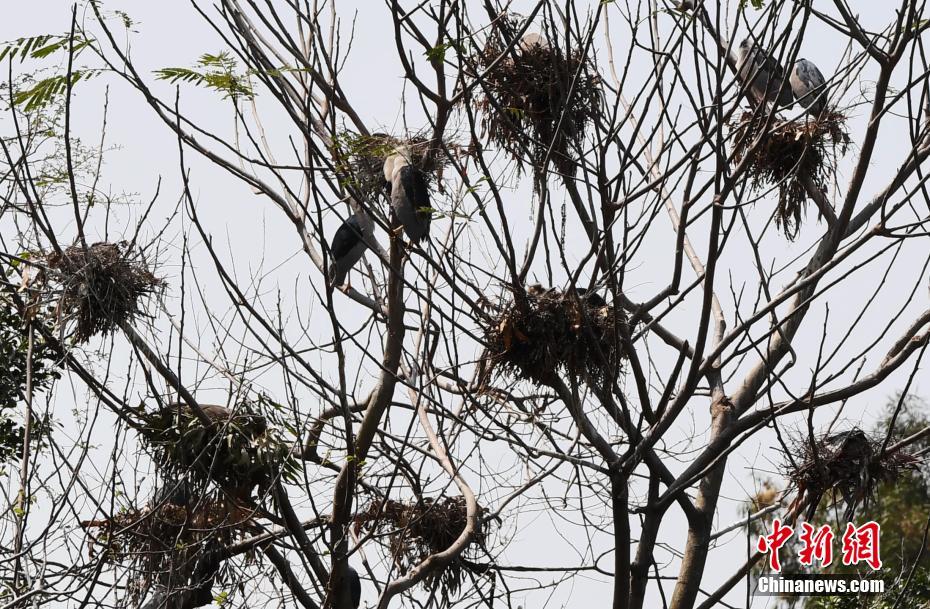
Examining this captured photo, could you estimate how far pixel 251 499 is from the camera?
16.9 feet

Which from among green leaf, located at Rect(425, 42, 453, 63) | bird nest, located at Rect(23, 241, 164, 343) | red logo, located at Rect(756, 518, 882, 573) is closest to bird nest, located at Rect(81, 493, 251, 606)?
bird nest, located at Rect(23, 241, 164, 343)

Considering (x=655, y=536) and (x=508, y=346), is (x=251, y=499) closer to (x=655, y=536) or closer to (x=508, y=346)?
(x=508, y=346)

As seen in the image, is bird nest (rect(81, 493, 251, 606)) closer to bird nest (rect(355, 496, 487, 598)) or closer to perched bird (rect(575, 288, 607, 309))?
bird nest (rect(355, 496, 487, 598))

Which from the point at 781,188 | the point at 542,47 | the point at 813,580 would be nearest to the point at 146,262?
the point at 542,47

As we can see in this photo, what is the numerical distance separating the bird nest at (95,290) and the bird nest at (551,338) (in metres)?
1.91

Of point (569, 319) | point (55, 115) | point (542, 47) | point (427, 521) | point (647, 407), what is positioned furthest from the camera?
point (55, 115)

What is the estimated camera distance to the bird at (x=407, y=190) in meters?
5.19

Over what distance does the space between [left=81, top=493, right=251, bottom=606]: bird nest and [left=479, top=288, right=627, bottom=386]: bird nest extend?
1.40 meters

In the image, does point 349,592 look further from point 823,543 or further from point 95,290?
point 823,543

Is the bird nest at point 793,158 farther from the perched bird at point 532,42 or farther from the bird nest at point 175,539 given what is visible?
the bird nest at point 175,539

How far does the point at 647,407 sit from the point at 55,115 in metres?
4.27

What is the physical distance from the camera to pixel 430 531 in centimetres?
577

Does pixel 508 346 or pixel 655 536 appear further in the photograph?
pixel 655 536

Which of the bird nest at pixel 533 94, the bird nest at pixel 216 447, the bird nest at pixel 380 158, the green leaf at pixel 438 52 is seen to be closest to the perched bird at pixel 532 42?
the bird nest at pixel 533 94
